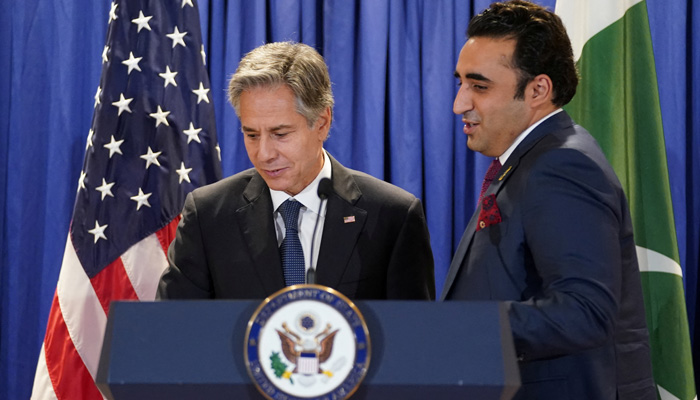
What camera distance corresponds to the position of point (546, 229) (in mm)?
1465

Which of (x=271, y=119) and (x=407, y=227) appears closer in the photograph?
(x=271, y=119)

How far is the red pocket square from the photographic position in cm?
162

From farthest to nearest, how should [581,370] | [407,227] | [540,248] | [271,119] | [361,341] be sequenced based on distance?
[407,227], [271,119], [581,370], [540,248], [361,341]

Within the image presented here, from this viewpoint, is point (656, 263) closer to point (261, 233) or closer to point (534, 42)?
point (534, 42)

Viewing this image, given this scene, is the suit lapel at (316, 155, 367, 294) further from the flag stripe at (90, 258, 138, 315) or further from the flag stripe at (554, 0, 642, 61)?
the flag stripe at (554, 0, 642, 61)

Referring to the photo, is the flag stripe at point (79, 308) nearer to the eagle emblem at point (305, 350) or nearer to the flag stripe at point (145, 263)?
the flag stripe at point (145, 263)

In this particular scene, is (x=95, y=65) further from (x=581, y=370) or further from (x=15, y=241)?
(x=581, y=370)

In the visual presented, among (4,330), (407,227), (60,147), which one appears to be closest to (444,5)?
(407,227)

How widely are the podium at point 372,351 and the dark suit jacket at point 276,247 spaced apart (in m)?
0.85

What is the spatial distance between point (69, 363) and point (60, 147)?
0.99 m

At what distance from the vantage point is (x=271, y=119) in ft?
6.56

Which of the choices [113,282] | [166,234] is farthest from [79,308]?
[166,234]

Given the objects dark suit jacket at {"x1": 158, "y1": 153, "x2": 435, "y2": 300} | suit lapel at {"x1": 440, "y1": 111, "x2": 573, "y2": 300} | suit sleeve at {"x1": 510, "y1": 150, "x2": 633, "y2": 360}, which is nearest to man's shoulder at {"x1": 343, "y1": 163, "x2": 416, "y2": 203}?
dark suit jacket at {"x1": 158, "y1": 153, "x2": 435, "y2": 300}

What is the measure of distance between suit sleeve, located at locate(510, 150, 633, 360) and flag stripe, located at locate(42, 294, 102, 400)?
6.07 feet
